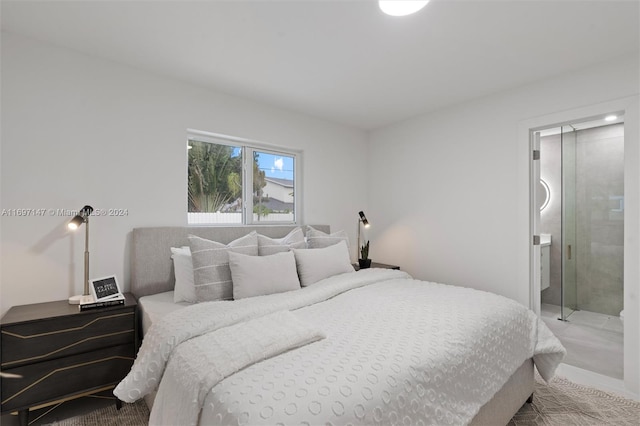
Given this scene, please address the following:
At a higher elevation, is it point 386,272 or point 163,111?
point 163,111

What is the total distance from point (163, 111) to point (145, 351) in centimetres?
196

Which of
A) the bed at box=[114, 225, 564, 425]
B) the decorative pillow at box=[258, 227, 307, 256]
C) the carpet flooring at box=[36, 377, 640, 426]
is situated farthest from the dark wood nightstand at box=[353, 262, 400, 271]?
the carpet flooring at box=[36, 377, 640, 426]

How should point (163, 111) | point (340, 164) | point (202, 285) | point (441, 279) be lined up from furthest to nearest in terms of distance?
point (340, 164) → point (441, 279) → point (163, 111) → point (202, 285)

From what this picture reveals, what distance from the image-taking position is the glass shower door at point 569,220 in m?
3.97

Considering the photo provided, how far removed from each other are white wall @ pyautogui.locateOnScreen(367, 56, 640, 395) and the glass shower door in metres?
1.70

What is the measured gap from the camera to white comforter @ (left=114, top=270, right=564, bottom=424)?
104 centimetres

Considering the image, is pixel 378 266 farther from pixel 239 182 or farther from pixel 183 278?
pixel 183 278

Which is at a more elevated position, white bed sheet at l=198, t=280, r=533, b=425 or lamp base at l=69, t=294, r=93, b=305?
lamp base at l=69, t=294, r=93, b=305

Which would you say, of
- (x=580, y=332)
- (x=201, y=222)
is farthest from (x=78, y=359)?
(x=580, y=332)

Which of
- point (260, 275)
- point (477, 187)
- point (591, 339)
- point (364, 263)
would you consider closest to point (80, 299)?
point (260, 275)

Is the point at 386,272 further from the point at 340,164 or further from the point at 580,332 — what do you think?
the point at 580,332

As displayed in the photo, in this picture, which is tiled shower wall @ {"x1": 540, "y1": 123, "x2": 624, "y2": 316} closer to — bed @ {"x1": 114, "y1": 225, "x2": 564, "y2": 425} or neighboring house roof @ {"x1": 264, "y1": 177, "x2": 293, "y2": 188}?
bed @ {"x1": 114, "y1": 225, "x2": 564, "y2": 425}

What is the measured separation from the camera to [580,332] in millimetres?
3371

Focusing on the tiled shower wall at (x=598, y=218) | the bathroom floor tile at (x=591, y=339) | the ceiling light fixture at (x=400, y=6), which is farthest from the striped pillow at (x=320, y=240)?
the tiled shower wall at (x=598, y=218)
